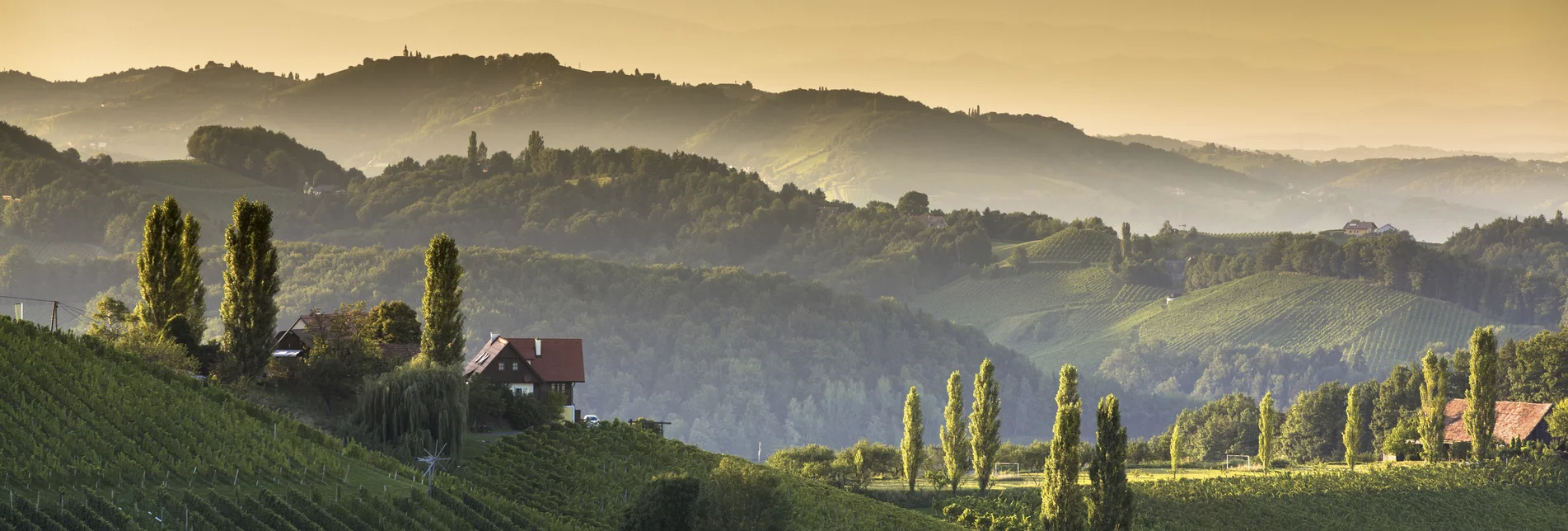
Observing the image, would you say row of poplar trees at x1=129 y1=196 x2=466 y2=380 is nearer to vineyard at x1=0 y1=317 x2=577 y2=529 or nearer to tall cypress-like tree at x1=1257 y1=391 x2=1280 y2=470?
vineyard at x1=0 y1=317 x2=577 y2=529

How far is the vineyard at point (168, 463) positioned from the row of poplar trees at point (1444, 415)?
45037 millimetres

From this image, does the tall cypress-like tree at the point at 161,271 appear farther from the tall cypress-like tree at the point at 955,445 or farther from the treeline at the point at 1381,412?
the treeline at the point at 1381,412

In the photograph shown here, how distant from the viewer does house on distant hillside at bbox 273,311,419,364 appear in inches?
2477

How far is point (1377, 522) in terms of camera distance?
70.1 m

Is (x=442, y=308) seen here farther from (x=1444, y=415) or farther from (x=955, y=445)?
(x=1444, y=415)

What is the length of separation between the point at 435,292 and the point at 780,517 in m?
22.2

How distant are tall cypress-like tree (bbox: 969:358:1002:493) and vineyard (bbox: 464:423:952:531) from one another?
896 cm

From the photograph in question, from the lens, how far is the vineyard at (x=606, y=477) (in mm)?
50656

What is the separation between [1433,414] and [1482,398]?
2.41 metres

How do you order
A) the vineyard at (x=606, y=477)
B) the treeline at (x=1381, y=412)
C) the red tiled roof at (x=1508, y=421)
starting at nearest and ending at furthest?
1. the vineyard at (x=606, y=477)
2. the red tiled roof at (x=1508, y=421)
3. the treeline at (x=1381, y=412)

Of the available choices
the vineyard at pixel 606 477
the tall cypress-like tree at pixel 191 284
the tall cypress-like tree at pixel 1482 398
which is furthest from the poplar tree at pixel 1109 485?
the tall cypress-like tree at pixel 1482 398

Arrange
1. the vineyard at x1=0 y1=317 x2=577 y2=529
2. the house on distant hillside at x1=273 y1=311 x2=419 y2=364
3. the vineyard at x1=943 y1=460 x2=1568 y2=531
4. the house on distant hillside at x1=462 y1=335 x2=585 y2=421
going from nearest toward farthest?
1. the vineyard at x1=0 y1=317 x2=577 y2=529
2. the house on distant hillside at x1=273 y1=311 x2=419 y2=364
3. the vineyard at x1=943 y1=460 x2=1568 y2=531
4. the house on distant hillside at x1=462 y1=335 x2=585 y2=421

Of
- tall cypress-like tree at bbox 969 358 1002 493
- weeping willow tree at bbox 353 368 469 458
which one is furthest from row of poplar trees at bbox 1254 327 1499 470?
weeping willow tree at bbox 353 368 469 458

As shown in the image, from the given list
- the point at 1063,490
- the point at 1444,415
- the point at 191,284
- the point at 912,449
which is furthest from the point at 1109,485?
the point at 1444,415
